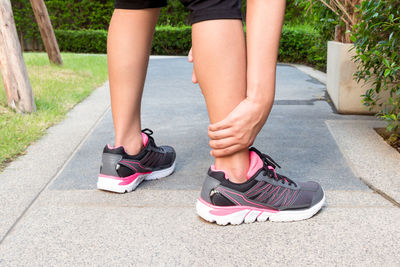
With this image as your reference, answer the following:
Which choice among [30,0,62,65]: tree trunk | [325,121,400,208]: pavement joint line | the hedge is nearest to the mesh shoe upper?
[325,121,400,208]: pavement joint line

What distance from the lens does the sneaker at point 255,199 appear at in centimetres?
141

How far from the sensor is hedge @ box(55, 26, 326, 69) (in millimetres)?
8695

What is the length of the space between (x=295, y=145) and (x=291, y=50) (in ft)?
22.4

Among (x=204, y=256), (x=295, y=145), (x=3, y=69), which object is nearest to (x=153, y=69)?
(x=3, y=69)

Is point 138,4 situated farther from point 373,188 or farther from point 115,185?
point 373,188

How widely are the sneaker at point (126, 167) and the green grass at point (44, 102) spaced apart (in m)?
0.65

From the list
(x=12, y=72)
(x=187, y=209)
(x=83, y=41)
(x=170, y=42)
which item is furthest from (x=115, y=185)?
(x=83, y=41)

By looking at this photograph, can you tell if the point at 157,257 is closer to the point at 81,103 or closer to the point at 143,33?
the point at 143,33

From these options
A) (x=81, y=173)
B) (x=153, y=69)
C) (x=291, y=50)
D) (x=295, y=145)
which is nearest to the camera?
(x=81, y=173)

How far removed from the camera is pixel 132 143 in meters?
1.76

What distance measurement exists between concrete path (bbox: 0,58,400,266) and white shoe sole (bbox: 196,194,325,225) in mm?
26

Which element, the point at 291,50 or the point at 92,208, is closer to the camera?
the point at 92,208

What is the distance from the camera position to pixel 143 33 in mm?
1694

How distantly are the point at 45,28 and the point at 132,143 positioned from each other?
4.51 m
